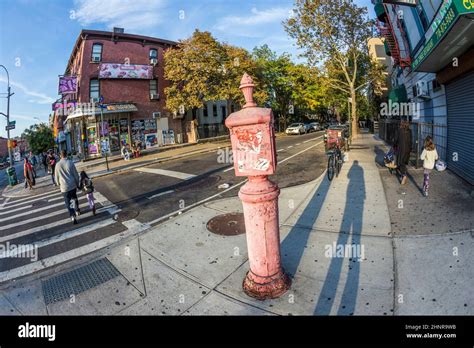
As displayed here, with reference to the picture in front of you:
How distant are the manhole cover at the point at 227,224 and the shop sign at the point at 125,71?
79.8ft

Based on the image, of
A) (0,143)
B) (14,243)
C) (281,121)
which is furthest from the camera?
(0,143)

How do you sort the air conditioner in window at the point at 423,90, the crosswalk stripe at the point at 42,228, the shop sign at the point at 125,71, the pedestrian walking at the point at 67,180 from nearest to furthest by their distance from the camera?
the crosswalk stripe at the point at 42,228 < the pedestrian walking at the point at 67,180 < the air conditioner in window at the point at 423,90 < the shop sign at the point at 125,71

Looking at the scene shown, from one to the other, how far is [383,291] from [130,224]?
551cm

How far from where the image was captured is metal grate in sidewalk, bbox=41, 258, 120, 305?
13.1ft

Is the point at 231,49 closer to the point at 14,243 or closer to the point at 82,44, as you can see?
the point at 82,44

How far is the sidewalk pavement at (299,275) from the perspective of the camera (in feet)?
10.9

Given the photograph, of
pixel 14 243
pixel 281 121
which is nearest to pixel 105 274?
pixel 14 243

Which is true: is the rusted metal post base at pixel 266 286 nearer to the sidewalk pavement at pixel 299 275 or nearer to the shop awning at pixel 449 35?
the sidewalk pavement at pixel 299 275

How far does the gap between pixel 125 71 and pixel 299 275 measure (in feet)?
90.8

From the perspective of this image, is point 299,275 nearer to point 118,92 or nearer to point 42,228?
point 42,228

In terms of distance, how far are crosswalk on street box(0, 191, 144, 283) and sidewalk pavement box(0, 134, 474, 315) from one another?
607mm

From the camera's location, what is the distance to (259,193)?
334 cm

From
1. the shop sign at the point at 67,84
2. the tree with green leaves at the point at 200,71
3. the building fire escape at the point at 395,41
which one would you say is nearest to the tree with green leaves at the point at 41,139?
the shop sign at the point at 67,84

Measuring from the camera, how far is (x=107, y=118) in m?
25.5
